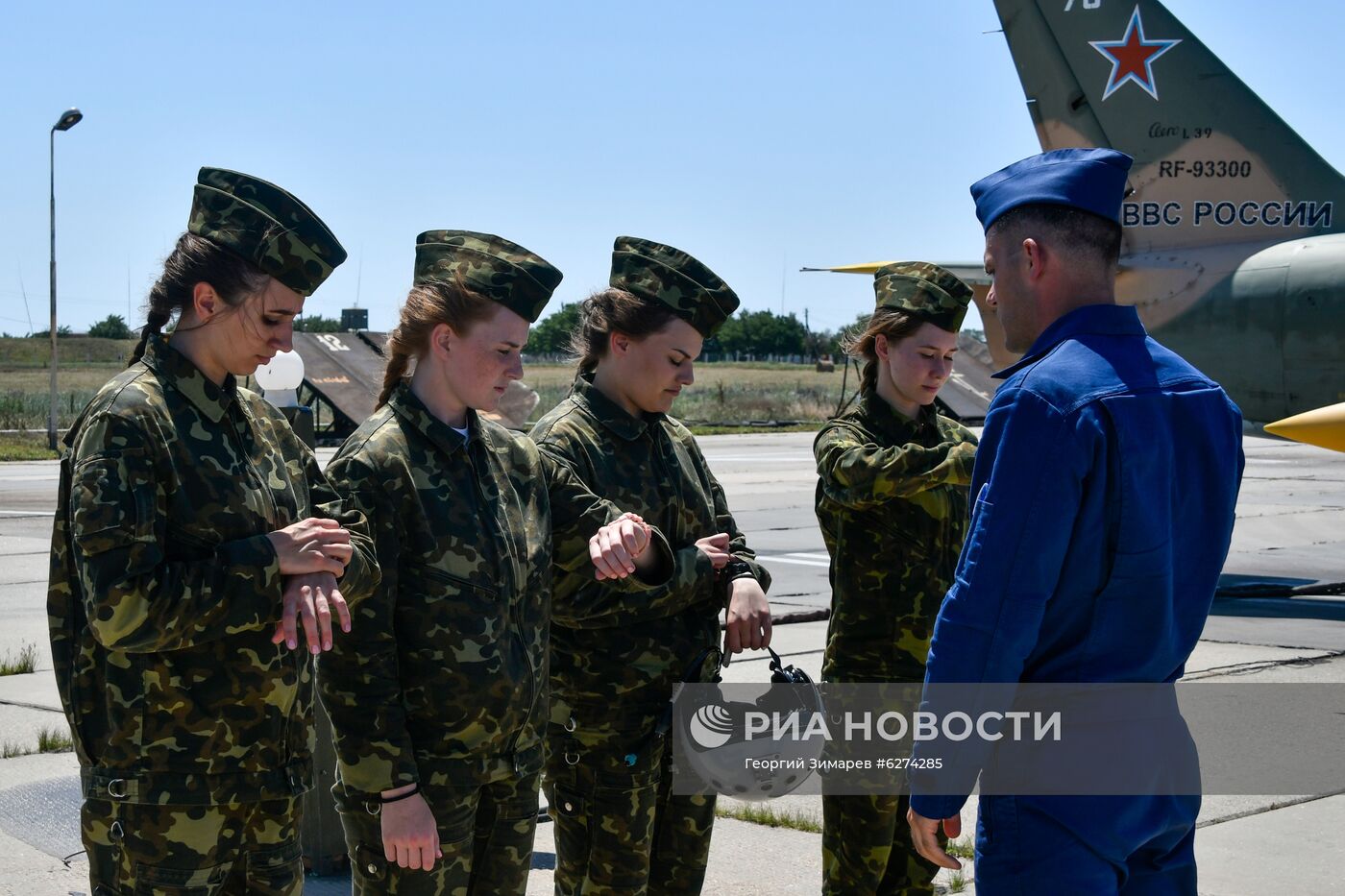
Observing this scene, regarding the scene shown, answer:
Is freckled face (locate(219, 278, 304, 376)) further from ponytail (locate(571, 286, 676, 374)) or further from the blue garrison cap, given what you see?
the blue garrison cap

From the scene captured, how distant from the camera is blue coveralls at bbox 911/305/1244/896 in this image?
2.33 m

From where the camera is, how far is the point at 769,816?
17.3 feet

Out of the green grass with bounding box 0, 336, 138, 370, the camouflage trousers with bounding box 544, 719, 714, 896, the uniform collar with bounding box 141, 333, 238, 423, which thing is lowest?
the camouflage trousers with bounding box 544, 719, 714, 896

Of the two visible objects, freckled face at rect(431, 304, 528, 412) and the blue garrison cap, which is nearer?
the blue garrison cap

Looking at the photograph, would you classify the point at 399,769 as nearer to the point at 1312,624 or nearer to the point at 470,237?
the point at 470,237

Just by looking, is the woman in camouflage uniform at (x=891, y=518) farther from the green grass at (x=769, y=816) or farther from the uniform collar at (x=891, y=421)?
the green grass at (x=769, y=816)

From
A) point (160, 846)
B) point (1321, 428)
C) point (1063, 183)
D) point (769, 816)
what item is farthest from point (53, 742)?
point (1321, 428)

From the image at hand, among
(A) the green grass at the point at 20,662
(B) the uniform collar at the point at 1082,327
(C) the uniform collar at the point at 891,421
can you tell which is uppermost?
(B) the uniform collar at the point at 1082,327

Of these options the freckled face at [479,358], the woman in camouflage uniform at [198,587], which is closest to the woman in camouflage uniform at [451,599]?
the freckled face at [479,358]

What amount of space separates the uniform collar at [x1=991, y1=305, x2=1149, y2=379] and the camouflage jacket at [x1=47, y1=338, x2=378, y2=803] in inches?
53.0

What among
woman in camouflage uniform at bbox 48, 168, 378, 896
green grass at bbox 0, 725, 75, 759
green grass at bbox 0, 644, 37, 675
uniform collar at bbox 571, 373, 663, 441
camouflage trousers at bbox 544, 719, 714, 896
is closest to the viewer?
woman in camouflage uniform at bbox 48, 168, 378, 896

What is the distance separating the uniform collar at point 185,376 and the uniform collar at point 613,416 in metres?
1.13

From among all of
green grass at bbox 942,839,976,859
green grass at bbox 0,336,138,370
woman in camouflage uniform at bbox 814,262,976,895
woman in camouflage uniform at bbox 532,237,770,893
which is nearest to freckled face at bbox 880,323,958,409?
woman in camouflage uniform at bbox 814,262,976,895

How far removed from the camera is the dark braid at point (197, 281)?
2703 millimetres
